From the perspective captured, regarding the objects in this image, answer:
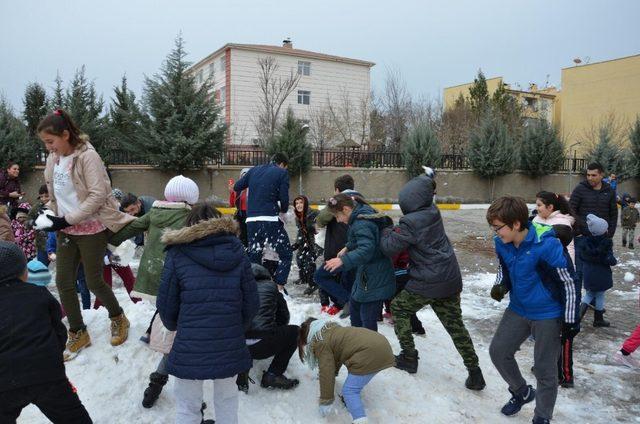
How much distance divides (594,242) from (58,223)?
19.2 feet

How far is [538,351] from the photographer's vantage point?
3.66 m

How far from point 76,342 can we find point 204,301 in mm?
1948

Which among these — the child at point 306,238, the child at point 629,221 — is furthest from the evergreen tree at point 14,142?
the child at point 629,221

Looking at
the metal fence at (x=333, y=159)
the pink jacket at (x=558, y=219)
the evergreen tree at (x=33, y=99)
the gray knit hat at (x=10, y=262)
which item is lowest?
the gray knit hat at (x=10, y=262)

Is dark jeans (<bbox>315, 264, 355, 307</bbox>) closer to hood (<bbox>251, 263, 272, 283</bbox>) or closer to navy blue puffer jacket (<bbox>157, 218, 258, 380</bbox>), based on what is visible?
hood (<bbox>251, 263, 272, 283</bbox>)

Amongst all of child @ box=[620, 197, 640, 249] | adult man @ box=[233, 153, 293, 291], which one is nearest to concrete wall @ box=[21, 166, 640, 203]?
child @ box=[620, 197, 640, 249]

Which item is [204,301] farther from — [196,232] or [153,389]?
[153,389]

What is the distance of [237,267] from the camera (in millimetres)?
3078

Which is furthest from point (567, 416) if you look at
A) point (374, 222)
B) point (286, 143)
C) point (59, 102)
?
point (59, 102)

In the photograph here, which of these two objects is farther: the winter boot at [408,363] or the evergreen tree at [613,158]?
the evergreen tree at [613,158]

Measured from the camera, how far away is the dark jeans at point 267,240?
682 centimetres

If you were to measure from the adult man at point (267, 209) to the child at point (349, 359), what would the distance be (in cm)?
310

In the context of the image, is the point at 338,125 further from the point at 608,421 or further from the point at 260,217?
the point at 608,421

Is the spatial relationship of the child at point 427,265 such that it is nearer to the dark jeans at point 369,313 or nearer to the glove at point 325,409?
the dark jeans at point 369,313
